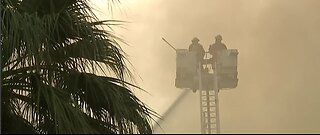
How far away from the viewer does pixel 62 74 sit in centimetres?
422

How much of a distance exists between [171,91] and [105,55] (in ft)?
6.39

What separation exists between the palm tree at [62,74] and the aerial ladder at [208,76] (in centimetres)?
46

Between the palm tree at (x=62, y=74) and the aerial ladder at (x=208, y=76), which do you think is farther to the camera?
the aerial ladder at (x=208, y=76)

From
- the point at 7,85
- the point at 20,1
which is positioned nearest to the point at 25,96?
the point at 7,85

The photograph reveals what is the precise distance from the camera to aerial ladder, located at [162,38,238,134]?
4.26m

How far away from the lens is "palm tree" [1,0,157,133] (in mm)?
3871

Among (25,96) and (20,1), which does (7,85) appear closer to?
(25,96)

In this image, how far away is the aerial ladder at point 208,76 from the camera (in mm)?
4262

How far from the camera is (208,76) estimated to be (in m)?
4.55

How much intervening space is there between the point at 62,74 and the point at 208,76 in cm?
115

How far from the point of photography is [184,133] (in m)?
3.19

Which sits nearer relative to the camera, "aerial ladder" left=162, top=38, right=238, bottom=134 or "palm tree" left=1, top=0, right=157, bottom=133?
"palm tree" left=1, top=0, right=157, bottom=133

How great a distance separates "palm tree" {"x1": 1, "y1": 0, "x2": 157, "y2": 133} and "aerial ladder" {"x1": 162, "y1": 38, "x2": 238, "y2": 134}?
1.50ft

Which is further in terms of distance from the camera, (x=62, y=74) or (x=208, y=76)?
(x=208, y=76)
